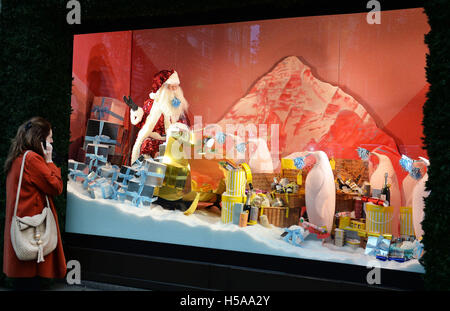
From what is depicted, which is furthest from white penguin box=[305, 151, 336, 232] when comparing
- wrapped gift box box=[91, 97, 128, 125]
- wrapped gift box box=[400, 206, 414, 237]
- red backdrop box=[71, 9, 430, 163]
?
wrapped gift box box=[91, 97, 128, 125]

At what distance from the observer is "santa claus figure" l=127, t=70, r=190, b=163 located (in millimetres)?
4273

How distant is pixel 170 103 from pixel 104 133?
0.92 metres

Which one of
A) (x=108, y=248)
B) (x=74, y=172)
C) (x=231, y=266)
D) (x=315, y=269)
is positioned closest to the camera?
(x=315, y=269)

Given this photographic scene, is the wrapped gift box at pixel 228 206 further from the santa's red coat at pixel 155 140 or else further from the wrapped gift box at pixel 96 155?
the wrapped gift box at pixel 96 155

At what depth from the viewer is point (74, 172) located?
4.27 meters

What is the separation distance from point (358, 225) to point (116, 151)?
113 inches

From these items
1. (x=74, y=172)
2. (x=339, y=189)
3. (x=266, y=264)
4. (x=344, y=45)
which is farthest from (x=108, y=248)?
(x=344, y=45)

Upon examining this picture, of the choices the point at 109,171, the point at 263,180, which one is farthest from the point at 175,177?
the point at 263,180

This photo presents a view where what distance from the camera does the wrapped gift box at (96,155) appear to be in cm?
441

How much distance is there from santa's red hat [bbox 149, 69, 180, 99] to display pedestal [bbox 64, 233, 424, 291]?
1.79 m

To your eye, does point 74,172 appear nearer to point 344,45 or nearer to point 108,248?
point 108,248

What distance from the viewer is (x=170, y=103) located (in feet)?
14.1

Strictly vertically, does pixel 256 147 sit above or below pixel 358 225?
above

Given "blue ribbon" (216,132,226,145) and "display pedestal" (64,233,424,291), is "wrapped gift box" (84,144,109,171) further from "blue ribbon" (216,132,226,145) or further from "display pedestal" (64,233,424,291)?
"blue ribbon" (216,132,226,145)
